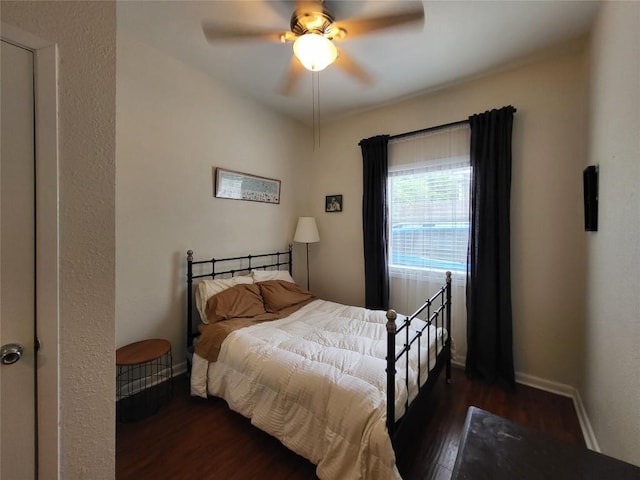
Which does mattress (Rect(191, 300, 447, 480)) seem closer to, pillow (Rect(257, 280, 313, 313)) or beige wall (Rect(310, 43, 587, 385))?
pillow (Rect(257, 280, 313, 313))

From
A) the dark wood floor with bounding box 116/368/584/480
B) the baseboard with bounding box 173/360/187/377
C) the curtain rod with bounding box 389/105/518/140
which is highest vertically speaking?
the curtain rod with bounding box 389/105/518/140

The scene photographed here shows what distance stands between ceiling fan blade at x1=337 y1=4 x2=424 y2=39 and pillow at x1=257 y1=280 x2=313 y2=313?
2308 millimetres

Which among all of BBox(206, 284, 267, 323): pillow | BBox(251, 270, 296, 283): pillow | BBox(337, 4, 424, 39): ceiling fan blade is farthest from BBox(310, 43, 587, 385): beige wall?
BBox(206, 284, 267, 323): pillow

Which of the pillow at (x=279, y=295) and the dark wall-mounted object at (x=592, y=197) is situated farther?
the pillow at (x=279, y=295)

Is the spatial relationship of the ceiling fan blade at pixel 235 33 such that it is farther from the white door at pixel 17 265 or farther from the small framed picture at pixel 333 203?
the small framed picture at pixel 333 203

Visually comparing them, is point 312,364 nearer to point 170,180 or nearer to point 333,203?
point 170,180

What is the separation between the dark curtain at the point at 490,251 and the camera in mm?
2367

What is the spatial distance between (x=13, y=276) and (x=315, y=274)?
315 centimetres

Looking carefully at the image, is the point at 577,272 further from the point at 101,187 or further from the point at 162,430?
the point at 162,430

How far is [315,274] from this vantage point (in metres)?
3.80

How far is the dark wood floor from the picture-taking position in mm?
1550

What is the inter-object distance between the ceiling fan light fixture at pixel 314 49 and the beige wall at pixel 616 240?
4.68 ft

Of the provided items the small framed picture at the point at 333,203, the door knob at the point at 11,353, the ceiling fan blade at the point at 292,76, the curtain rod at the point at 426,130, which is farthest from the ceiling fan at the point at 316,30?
the door knob at the point at 11,353

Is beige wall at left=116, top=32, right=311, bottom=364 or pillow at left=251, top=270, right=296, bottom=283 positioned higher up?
beige wall at left=116, top=32, right=311, bottom=364
